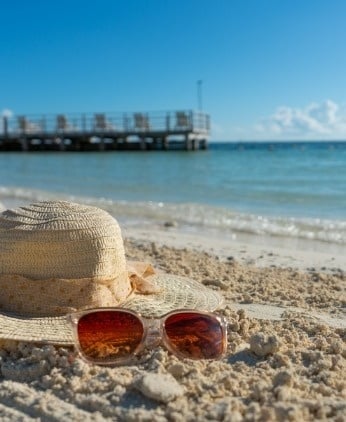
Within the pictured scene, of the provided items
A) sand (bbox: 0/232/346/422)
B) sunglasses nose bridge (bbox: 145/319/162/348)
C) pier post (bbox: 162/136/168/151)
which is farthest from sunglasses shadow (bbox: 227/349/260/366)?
pier post (bbox: 162/136/168/151)

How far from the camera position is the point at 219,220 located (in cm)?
722

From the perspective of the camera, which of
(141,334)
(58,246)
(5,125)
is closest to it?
(141,334)

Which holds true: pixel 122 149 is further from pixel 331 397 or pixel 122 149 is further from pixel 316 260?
pixel 331 397

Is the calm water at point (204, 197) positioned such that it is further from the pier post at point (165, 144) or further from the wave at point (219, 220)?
the pier post at point (165, 144)

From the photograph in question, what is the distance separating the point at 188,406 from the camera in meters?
1.81

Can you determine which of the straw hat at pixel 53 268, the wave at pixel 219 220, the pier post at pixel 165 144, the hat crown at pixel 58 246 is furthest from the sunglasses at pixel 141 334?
the pier post at pixel 165 144

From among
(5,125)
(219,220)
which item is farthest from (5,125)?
(219,220)

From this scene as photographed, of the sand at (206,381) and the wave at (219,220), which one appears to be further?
the wave at (219,220)

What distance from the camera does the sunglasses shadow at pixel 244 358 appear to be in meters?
2.18

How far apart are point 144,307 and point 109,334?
32cm

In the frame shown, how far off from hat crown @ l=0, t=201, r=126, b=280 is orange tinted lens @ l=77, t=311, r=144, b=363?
23 centimetres

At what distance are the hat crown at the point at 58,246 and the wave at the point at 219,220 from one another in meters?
3.90

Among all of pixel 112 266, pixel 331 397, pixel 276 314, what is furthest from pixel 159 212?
pixel 331 397

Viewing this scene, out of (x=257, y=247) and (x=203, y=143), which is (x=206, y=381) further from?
(x=203, y=143)
